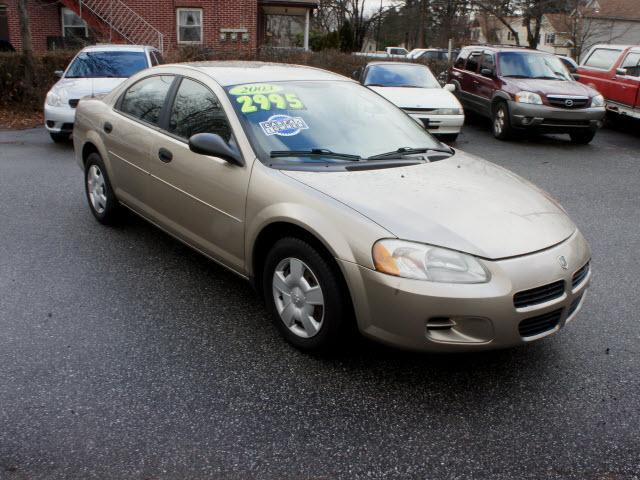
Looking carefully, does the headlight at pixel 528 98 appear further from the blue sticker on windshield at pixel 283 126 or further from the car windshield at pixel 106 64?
the blue sticker on windshield at pixel 283 126

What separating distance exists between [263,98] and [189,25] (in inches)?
832

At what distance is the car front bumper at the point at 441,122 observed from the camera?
10.9 meters

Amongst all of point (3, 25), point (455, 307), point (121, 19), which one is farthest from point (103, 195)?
point (3, 25)

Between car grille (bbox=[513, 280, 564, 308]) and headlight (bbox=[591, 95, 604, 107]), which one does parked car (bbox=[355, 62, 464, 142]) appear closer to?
headlight (bbox=[591, 95, 604, 107])

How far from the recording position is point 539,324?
319 centimetres

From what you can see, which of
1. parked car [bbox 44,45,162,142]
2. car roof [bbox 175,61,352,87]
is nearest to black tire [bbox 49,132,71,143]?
parked car [bbox 44,45,162,142]

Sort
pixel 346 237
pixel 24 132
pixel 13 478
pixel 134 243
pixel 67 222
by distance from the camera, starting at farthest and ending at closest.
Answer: pixel 24 132, pixel 67 222, pixel 134 243, pixel 346 237, pixel 13 478

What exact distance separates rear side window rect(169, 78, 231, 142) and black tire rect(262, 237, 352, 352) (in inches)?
36.7

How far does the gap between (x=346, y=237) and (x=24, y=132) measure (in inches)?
428

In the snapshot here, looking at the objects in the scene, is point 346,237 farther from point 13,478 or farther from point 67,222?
point 67,222

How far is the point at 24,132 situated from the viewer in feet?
39.7

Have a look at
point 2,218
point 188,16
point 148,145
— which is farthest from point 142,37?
point 148,145

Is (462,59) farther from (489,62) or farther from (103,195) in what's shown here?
(103,195)

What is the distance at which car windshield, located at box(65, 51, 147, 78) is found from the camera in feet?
35.1
